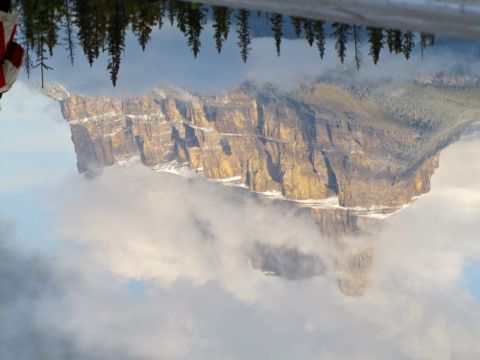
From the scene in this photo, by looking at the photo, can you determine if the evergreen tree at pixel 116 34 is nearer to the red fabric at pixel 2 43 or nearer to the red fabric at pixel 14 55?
the red fabric at pixel 14 55

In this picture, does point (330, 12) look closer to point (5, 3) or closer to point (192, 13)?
point (5, 3)

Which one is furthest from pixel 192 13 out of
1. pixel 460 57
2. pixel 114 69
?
pixel 460 57

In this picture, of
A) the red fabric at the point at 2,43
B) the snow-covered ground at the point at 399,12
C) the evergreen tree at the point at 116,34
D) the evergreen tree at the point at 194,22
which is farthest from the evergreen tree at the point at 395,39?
the snow-covered ground at the point at 399,12

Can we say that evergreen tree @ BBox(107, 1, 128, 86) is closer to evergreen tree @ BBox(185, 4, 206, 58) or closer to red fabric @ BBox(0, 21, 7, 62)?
evergreen tree @ BBox(185, 4, 206, 58)

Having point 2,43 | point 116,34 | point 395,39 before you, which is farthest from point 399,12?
point 395,39

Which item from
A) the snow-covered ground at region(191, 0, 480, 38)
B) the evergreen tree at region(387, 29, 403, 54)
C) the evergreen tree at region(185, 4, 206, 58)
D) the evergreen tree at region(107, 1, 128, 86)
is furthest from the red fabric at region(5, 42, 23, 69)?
the evergreen tree at region(387, 29, 403, 54)
